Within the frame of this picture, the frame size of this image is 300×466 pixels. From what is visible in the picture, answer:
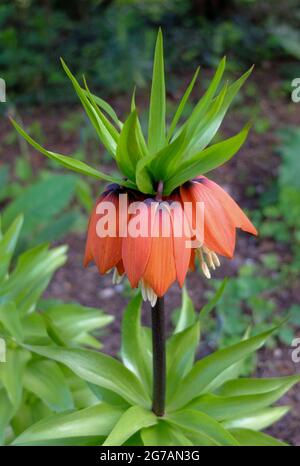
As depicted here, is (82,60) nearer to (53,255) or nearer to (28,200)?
(28,200)

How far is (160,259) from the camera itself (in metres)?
0.81

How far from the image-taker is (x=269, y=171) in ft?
9.07

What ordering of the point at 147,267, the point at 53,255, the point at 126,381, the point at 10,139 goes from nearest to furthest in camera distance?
the point at 147,267
the point at 126,381
the point at 53,255
the point at 10,139

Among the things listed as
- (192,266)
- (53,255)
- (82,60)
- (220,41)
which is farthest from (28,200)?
(220,41)

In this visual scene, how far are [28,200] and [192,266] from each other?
1.32 meters

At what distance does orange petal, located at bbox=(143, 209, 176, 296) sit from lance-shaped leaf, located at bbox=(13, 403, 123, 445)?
14.8 inches

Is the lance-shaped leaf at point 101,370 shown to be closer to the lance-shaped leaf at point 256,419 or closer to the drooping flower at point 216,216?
the lance-shaped leaf at point 256,419

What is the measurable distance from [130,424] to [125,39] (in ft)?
7.93

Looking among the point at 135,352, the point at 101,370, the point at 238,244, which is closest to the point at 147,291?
the point at 101,370

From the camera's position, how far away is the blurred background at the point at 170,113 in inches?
84.0

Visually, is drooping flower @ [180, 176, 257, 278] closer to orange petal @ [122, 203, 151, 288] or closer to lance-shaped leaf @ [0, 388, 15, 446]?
orange petal @ [122, 203, 151, 288]

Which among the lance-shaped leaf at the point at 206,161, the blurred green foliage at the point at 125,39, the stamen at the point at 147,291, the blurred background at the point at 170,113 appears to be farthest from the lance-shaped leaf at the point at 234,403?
the blurred green foliage at the point at 125,39

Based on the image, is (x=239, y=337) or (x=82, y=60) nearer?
(x=239, y=337)

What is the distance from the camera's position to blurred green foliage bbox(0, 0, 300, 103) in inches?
127
